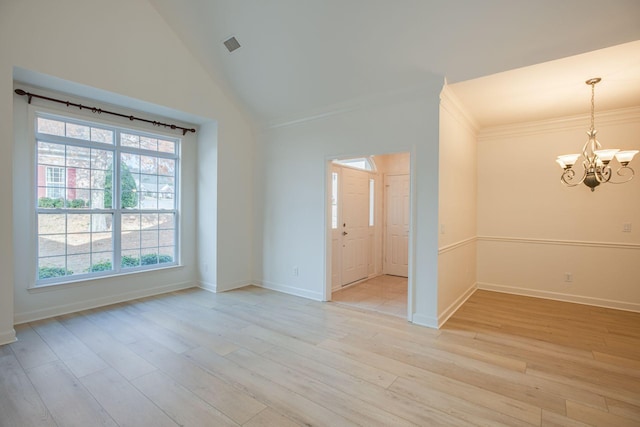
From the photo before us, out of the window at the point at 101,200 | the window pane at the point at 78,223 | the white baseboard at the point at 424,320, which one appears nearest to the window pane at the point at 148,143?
the window at the point at 101,200

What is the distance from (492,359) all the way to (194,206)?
181 inches

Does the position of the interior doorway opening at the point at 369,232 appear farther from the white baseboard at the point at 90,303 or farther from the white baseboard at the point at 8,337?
the white baseboard at the point at 8,337

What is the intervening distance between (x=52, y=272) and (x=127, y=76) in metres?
2.58

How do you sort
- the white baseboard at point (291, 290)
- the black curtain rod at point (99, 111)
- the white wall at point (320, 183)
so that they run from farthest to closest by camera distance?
the white baseboard at point (291, 290)
the white wall at point (320, 183)
the black curtain rod at point (99, 111)

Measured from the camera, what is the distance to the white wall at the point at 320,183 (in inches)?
137

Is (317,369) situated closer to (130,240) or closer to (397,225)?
(130,240)

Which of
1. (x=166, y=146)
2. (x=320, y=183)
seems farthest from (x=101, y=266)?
(x=320, y=183)

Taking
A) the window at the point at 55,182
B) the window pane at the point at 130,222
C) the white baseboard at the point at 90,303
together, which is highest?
the window at the point at 55,182

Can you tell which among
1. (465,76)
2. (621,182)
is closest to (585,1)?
(465,76)

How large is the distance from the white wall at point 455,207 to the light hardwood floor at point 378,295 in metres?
0.69

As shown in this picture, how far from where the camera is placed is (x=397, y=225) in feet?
20.3

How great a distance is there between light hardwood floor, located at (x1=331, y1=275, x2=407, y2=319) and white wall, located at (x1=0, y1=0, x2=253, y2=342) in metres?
1.83

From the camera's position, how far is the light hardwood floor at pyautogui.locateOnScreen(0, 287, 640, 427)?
198cm

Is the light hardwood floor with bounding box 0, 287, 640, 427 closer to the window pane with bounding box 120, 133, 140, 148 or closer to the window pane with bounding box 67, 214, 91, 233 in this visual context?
the window pane with bounding box 67, 214, 91, 233
